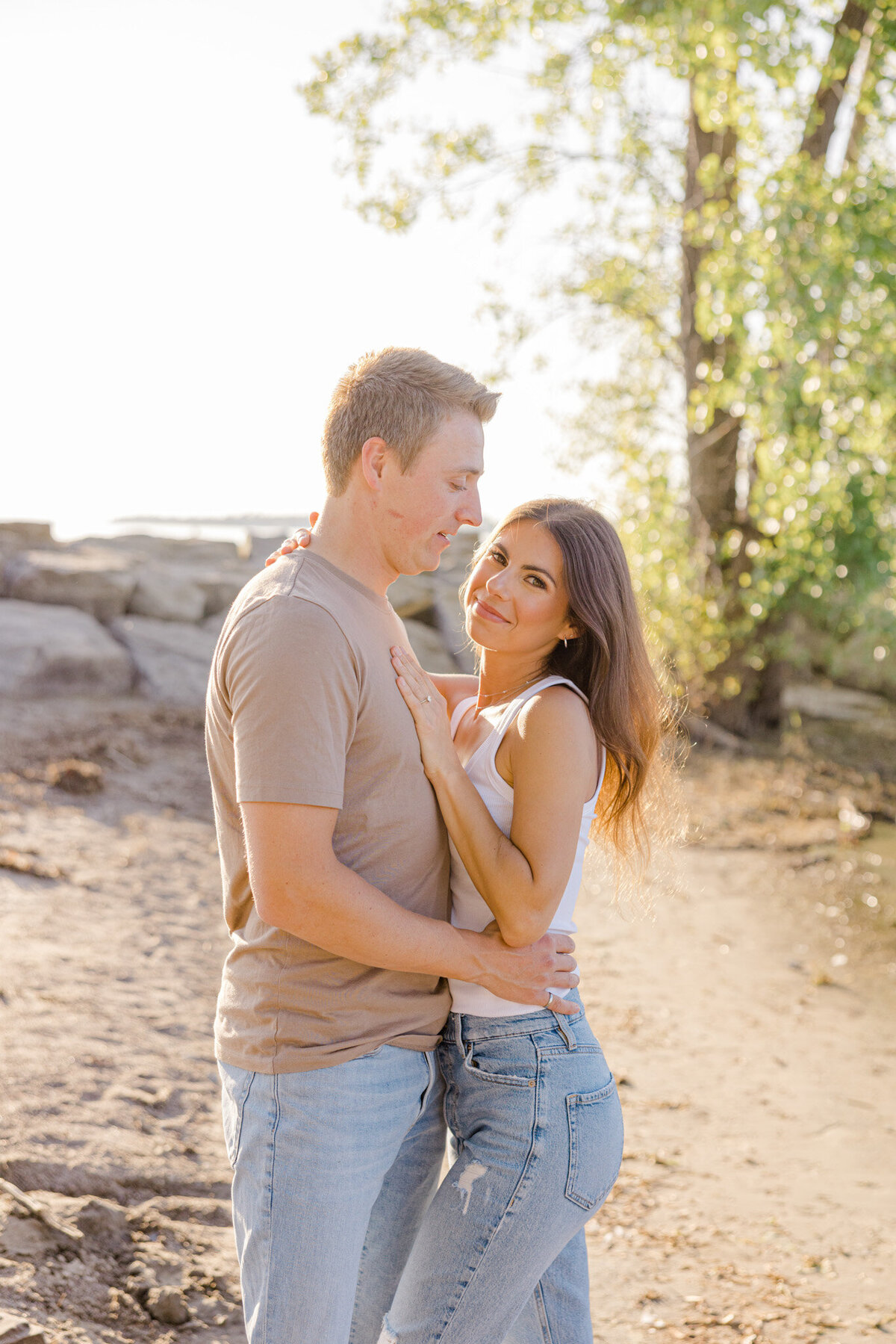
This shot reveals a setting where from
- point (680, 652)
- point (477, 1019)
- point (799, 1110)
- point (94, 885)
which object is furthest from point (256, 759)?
point (680, 652)

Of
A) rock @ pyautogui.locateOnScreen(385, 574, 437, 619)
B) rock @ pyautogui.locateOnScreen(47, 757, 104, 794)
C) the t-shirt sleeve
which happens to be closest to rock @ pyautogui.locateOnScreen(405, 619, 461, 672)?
rock @ pyautogui.locateOnScreen(385, 574, 437, 619)

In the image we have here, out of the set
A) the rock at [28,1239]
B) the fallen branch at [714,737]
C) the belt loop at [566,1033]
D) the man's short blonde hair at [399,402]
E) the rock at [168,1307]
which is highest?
the man's short blonde hair at [399,402]

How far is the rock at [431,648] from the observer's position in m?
13.3

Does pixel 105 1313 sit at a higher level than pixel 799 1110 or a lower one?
higher

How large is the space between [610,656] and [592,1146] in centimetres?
87

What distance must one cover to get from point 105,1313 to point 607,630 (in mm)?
2081

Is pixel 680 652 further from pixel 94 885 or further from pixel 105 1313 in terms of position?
pixel 105 1313

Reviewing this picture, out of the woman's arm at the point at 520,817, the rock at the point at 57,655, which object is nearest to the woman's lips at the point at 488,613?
the woman's arm at the point at 520,817

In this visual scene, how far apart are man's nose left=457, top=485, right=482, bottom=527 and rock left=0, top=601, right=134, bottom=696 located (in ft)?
30.5

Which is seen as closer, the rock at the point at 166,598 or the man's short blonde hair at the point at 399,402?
the man's short blonde hair at the point at 399,402

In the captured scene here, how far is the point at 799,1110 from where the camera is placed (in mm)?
4738

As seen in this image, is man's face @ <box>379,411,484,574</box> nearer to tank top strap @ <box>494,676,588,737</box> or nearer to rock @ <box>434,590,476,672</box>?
tank top strap @ <box>494,676,588,737</box>

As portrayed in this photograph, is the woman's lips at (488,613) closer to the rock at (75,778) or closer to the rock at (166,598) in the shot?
the rock at (75,778)

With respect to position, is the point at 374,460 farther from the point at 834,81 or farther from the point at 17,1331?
the point at 834,81
